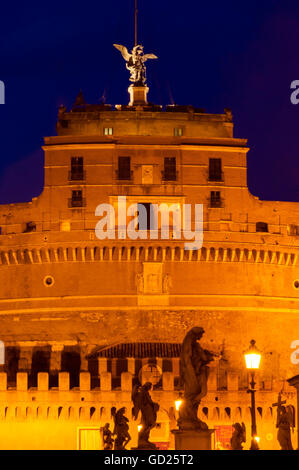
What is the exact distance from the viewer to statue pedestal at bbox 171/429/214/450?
36594 mm

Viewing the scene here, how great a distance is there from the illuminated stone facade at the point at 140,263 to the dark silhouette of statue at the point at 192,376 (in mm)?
33316

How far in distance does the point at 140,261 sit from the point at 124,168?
17.9 ft

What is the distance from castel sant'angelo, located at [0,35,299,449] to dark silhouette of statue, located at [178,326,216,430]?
3325 centimetres

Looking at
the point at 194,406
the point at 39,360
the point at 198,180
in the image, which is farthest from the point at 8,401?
the point at 194,406

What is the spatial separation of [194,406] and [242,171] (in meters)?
39.4

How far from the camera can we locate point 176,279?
73.9 metres

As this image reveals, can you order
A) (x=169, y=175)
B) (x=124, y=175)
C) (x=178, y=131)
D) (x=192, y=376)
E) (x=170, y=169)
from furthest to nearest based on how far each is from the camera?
(x=178, y=131)
(x=170, y=169)
(x=169, y=175)
(x=124, y=175)
(x=192, y=376)

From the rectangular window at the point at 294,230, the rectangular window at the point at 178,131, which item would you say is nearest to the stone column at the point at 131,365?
the rectangular window at the point at 294,230

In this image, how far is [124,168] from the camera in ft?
246

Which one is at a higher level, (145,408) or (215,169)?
(215,169)

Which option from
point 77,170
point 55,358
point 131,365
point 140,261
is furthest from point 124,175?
point 131,365

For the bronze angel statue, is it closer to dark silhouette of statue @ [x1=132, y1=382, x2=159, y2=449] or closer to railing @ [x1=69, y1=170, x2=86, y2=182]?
railing @ [x1=69, y1=170, x2=86, y2=182]

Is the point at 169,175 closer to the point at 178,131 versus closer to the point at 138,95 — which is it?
the point at 178,131
